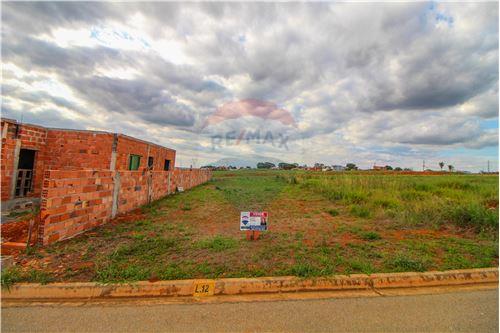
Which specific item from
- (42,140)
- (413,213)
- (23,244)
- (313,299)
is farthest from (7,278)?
(413,213)

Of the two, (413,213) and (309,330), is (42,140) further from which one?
(413,213)

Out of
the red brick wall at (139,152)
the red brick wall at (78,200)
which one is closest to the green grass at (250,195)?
the red brick wall at (78,200)

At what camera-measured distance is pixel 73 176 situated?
4773 mm

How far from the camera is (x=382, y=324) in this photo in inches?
89.4

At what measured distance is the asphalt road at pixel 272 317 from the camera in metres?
2.19

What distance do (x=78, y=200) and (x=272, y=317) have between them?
477cm

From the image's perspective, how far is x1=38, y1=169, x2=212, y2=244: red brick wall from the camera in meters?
4.16

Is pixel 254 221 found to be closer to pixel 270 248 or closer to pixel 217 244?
pixel 270 248

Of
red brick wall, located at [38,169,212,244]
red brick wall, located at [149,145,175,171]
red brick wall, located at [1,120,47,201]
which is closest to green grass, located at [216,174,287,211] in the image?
red brick wall, located at [38,169,212,244]

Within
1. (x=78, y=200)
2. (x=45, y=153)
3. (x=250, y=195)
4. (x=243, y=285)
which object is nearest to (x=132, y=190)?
(x=78, y=200)

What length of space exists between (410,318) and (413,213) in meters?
5.95

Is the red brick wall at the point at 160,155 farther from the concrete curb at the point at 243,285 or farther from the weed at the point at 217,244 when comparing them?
the concrete curb at the point at 243,285

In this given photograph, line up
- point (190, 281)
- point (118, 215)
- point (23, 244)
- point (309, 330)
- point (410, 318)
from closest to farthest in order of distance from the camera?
point (309, 330) → point (410, 318) → point (190, 281) → point (23, 244) → point (118, 215)

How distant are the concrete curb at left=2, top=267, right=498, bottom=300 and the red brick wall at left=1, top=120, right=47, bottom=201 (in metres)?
7.38
